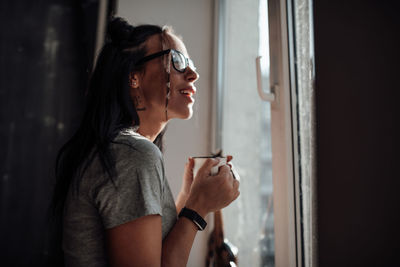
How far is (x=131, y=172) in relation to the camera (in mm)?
505

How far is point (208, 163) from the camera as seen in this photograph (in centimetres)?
70

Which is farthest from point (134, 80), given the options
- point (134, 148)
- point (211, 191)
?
point (211, 191)

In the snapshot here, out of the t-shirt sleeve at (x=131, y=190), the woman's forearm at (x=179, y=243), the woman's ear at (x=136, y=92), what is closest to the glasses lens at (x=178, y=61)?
the woman's ear at (x=136, y=92)

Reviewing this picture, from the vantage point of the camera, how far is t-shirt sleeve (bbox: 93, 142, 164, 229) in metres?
0.48

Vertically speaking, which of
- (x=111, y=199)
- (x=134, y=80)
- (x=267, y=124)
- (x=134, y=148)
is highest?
(x=134, y=80)

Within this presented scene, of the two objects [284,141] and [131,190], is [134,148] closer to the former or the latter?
[131,190]

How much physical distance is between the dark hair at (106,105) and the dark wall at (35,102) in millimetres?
883

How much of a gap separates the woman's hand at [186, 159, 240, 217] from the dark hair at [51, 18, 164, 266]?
250mm

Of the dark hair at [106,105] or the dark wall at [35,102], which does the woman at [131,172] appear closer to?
the dark hair at [106,105]

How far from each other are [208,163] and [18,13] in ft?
4.95

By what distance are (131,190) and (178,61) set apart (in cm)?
46
